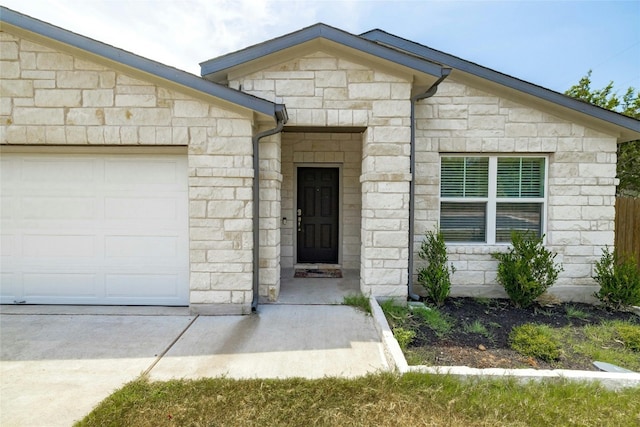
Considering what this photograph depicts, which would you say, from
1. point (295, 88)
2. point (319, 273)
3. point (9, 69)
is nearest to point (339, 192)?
point (319, 273)

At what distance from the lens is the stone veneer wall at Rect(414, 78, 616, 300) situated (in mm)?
5352

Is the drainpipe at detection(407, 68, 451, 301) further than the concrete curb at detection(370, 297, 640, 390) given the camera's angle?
Yes

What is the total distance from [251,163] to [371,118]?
1.89 m

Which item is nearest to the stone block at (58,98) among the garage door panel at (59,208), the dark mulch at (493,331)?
the garage door panel at (59,208)

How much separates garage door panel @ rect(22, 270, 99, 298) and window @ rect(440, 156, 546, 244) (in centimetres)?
566

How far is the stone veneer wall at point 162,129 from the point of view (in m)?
4.30

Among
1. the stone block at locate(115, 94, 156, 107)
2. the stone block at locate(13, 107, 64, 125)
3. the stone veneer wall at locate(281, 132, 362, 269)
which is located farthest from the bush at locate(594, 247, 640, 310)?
the stone block at locate(13, 107, 64, 125)

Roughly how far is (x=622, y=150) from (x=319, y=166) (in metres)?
10.2

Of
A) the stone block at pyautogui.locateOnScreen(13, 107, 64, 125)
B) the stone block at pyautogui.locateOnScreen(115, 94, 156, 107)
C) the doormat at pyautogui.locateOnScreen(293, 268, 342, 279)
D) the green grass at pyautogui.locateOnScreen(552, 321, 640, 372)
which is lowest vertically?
the green grass at pyautogui.locateOnScreen(552, 321, 640, 372)

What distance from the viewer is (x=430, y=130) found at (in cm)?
541

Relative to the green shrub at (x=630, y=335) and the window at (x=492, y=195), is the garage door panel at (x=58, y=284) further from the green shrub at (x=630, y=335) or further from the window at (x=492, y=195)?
the green shrub at (x=630, y=335)

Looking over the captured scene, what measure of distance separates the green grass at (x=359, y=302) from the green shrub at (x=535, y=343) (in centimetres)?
181

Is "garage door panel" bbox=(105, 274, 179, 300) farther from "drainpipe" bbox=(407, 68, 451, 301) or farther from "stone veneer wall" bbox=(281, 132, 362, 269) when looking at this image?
"drainpipe" bbox=(407, 68, 451, 301)

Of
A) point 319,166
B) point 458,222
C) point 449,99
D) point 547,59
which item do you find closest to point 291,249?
point 319,166
